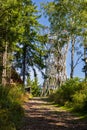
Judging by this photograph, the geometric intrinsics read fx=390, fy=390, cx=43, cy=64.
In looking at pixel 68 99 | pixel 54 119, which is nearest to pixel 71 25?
pixel 68 99

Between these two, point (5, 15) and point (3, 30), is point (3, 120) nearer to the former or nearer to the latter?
point (5, 15)

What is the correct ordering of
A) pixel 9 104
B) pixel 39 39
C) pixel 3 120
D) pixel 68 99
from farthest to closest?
pixel 39 39 → pixel 68 99 → pixel 9 104 → pixel 3 120

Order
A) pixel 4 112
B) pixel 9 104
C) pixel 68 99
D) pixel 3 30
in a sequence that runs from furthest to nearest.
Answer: pixel 3 30 → pixel 68 99 → pixel 9 104 → pixel 4 112

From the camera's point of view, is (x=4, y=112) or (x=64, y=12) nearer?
(x=4, y=112)

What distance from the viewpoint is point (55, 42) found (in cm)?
6062

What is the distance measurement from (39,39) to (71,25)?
37.0 feet

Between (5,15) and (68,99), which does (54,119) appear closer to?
(68,99)

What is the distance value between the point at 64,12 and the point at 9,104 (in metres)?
33.0

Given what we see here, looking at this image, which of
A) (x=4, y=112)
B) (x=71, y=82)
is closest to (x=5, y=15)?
(x=71, y=82)

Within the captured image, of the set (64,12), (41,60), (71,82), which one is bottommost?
(71,82)

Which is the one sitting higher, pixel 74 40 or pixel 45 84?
pixel 74 40

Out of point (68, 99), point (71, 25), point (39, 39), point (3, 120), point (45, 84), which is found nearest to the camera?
point (3, 120)

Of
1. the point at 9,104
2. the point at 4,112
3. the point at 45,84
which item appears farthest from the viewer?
the point at 45,84

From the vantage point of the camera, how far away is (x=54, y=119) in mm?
20031
